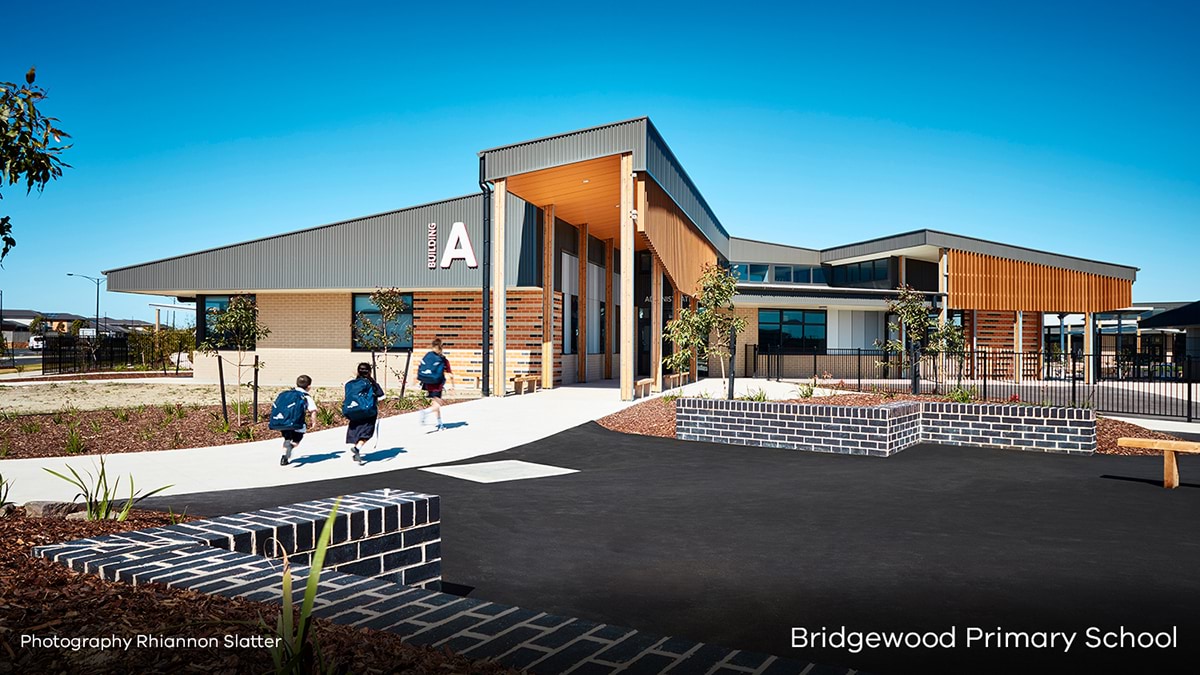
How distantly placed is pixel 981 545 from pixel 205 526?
5.63 metres

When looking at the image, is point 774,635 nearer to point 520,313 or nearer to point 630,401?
point 630,401

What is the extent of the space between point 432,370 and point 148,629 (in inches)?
456

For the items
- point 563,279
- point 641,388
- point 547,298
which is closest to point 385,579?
point 641,388

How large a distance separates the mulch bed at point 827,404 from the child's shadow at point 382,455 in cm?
423

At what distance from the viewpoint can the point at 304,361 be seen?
29406mm

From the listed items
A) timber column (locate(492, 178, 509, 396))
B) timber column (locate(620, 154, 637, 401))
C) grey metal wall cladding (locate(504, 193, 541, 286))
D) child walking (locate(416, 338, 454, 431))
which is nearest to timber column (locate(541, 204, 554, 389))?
grey metal wall cladding (locate(504, 193, 541, 286))

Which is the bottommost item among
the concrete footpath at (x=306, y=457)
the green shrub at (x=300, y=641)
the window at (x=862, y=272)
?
the concrete footpath at (x=306, y=457)

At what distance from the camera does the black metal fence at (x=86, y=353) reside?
38.4 metres

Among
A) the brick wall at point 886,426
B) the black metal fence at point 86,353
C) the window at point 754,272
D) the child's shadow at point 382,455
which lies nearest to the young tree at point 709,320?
the brick wall at point 886,426

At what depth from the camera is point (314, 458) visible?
11.3 m

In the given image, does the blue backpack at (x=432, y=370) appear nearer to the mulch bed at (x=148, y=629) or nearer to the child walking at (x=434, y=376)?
the child walking at (x=434, y=376)

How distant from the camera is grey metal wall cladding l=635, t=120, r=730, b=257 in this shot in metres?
20.5

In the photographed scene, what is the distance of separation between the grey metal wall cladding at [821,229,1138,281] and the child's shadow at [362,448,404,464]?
28050 mm

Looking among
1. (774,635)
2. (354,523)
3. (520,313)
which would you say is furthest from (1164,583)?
(520,313)
